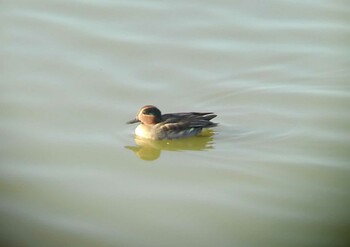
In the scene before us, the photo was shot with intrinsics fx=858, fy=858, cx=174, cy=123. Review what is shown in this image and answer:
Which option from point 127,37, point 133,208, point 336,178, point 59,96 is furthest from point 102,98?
point 336,178

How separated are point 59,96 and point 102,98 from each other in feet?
1.14

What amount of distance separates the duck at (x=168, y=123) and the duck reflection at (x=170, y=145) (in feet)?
0.11

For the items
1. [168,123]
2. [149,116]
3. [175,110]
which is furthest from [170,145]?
[175,110]

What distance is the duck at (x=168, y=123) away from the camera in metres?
6.36

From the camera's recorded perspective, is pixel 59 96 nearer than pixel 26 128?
No

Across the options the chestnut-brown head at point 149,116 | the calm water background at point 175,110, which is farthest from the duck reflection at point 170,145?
the chestnut-brown head at point 149,116

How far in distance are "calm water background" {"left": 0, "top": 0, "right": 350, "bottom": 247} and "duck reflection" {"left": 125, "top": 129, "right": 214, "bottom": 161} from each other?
17 millimetres

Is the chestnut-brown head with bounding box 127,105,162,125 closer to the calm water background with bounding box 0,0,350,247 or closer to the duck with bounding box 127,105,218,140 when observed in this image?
the duck with bounding box 127,105,218,140

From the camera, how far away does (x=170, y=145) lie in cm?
645

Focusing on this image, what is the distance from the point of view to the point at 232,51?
746 centimetres

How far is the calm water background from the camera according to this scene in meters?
5.21

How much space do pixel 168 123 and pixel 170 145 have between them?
0.17 meters

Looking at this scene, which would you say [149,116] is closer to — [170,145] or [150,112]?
[150,112]

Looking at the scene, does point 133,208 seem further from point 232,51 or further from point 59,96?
point 232,51
